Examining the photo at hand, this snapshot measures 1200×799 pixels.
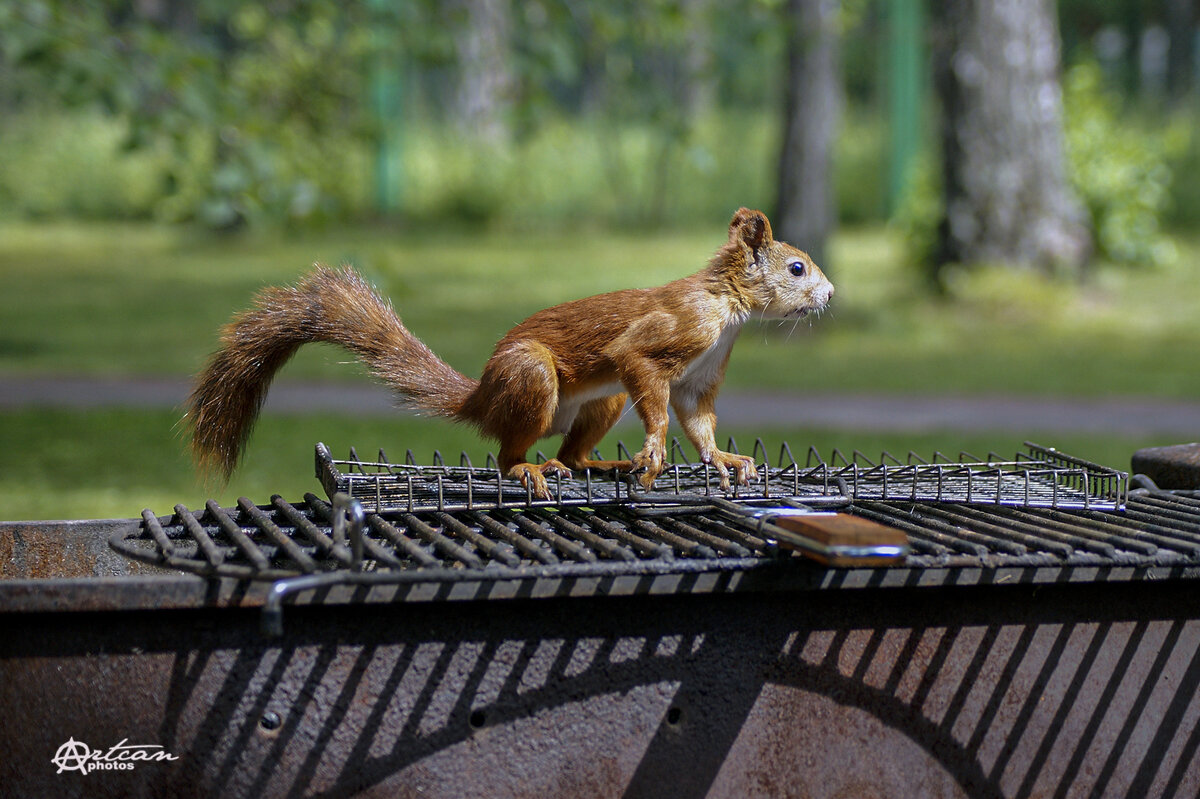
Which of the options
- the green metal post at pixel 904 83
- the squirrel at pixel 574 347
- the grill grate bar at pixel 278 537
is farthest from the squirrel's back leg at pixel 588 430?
the green metal post at pixel 904 83

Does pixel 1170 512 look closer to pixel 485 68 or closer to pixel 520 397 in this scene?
pixel 520 397

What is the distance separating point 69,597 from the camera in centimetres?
214

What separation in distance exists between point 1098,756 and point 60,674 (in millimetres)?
1833

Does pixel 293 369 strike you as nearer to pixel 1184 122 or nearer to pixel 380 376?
pixel 380 376

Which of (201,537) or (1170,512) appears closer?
(201,537)

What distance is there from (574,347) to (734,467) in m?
0.45

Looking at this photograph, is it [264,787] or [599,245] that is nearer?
[264,787]

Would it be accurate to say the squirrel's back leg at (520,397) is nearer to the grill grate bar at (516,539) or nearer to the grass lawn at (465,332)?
the grill grate bar at (516,539)

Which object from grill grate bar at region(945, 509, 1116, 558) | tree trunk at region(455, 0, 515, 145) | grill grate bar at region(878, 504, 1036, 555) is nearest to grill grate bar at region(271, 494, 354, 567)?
grill grate bar at region(878, 504, 1036, 555)

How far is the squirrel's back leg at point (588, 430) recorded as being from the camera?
137 inches

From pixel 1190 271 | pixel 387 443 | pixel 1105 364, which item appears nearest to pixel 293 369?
pixel 387 443

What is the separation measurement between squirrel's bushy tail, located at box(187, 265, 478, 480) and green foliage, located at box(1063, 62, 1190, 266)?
39.2 ft

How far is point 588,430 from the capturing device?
3502mm

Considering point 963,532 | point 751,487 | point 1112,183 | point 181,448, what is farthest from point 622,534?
point 1112,183
